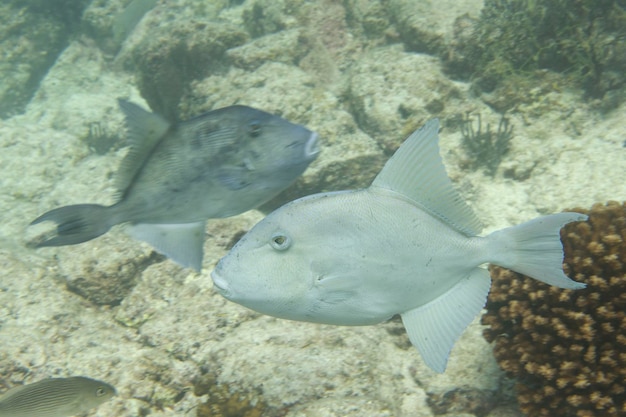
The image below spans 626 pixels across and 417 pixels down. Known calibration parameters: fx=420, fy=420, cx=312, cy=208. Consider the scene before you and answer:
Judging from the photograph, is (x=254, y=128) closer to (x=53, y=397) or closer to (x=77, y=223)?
(x=77, y=223)

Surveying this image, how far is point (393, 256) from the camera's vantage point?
6.18ft

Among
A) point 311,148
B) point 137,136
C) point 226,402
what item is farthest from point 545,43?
point 226,402

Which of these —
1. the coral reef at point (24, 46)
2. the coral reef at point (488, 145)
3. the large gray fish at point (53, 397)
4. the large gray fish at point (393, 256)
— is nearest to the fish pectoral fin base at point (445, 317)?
the large gray fish at point (393, 256)

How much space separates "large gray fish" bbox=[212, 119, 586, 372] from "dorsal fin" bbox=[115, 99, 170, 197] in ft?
3.41

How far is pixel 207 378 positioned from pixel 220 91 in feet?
14.6

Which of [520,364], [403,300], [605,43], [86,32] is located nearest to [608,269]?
[520,364]

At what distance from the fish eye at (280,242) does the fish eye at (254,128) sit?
2.69 feet

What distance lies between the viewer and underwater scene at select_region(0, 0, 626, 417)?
193cm

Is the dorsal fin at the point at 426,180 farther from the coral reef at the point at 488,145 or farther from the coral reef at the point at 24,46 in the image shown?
the coral reef at the point at 24,46

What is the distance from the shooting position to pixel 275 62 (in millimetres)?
6836

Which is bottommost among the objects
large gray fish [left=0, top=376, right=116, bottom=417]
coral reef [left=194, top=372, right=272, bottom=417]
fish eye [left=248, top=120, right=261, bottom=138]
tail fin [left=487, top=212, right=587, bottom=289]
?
coral reef [left=194, top=372, right=272, bottom=417]

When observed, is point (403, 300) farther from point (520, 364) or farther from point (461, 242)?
point (520, 364)

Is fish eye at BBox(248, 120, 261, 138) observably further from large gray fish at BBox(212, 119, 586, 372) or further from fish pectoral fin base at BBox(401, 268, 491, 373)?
fish pectoral fin base at BBox(401, 268, 491, 373)

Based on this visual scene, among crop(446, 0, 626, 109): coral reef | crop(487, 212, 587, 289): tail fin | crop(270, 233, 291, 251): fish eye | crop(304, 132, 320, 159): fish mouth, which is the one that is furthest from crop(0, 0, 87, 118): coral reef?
crop(487, 212, 587, 289): tail fin
